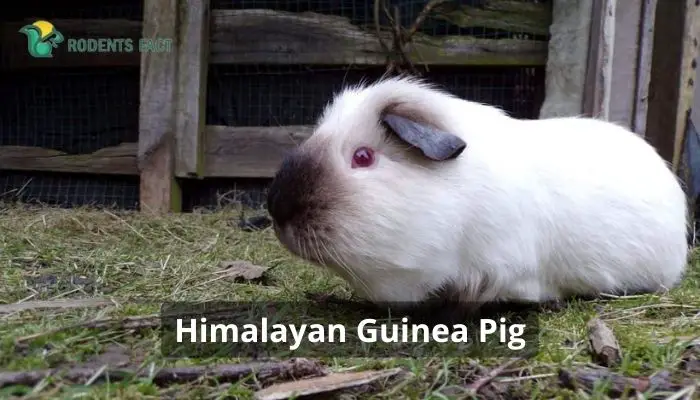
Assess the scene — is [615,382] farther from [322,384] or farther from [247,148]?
[247,148]

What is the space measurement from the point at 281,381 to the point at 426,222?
0.62 metres

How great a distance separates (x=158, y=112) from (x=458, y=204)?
2.89 metres

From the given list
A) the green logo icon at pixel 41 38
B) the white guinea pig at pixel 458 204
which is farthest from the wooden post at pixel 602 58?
the green logo icon at pixel 41 38

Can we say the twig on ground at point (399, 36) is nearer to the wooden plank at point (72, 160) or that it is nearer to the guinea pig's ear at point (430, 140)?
the wooden plank at point (72, 160)

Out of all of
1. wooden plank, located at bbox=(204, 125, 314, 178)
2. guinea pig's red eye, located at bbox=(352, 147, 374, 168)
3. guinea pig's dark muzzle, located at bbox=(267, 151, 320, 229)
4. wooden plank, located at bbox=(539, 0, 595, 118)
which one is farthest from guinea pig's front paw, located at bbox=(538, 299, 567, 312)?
wooden plank, located at bbox=(204, 125, 314, 178)

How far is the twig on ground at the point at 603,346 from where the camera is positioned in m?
1.45

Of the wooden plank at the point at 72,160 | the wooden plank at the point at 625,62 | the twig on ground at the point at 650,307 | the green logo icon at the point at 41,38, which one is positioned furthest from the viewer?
the green logo icon at the point at 41,38

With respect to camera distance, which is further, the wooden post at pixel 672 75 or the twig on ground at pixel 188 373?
the wooden post at pixel 672 75

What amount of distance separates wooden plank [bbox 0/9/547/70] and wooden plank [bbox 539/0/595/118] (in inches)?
6.2

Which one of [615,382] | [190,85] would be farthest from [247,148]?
[615,382]

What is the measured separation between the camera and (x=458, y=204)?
1.77 metres

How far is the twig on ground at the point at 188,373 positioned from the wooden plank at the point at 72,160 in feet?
11.0

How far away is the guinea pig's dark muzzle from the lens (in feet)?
5.61

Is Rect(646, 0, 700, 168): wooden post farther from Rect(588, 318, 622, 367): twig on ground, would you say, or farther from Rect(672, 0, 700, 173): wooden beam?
Rect(588, 318, 622, 367): twig on ground
